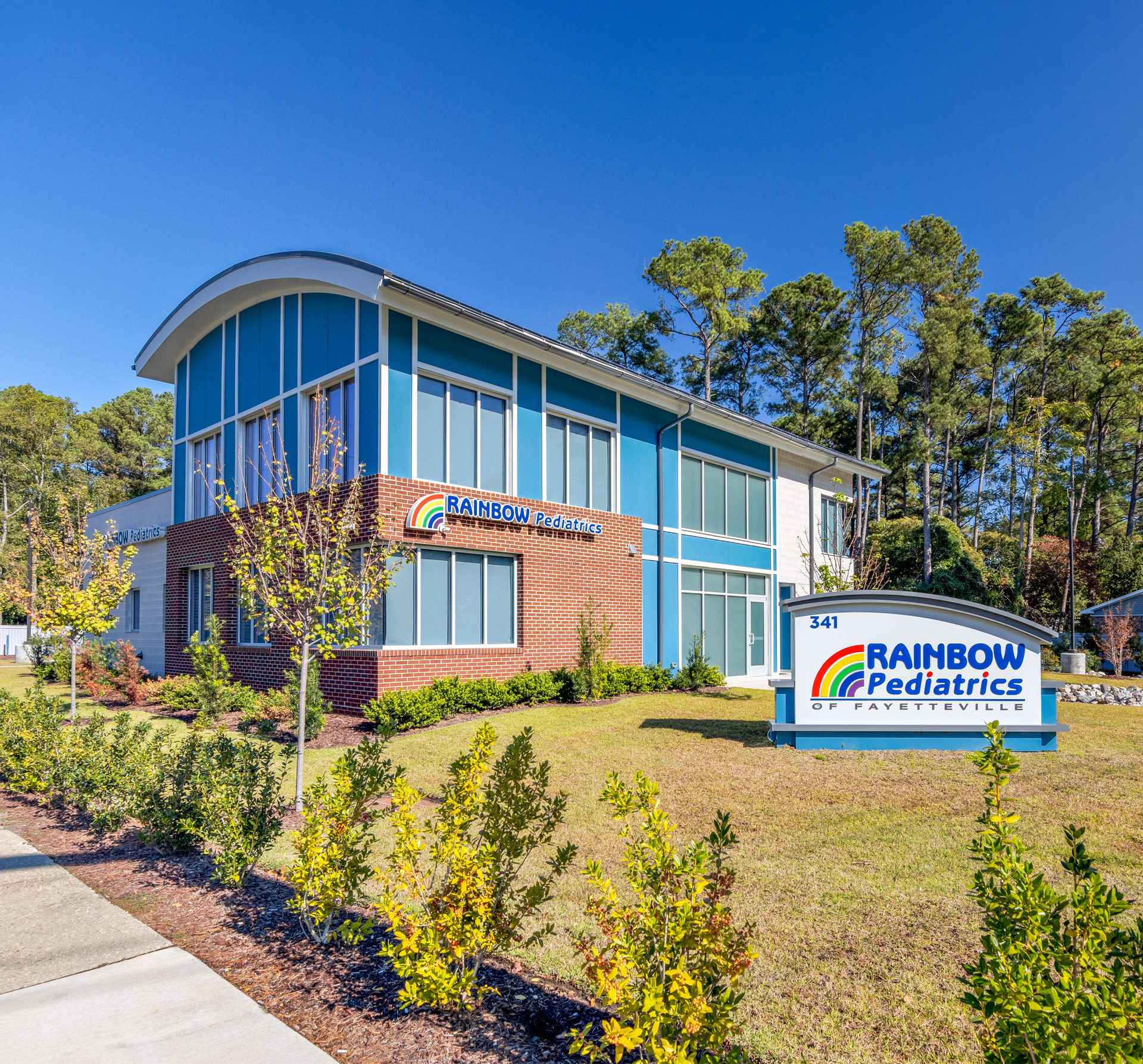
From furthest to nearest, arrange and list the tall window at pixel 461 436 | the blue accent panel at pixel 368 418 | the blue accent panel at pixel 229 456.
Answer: the blue accent panel at pixel 229 456, the tall window at pixel 461 436, the blue accent panel at pixel 368 418

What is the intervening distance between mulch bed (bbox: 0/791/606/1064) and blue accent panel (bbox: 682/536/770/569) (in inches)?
606

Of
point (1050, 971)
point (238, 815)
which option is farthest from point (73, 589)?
point (1050, 971)

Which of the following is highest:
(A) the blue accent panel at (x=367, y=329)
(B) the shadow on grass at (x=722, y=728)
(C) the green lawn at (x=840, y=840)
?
(A) the blue accent panel at (x=367, y=329)

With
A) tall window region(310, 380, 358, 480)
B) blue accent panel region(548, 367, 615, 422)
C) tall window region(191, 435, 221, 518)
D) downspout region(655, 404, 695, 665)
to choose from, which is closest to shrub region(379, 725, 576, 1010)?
tall window region(310, 380, 358, 480)

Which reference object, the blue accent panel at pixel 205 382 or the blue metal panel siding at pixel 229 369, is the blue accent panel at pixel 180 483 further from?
the blue metal panel siding at pixel 229 369

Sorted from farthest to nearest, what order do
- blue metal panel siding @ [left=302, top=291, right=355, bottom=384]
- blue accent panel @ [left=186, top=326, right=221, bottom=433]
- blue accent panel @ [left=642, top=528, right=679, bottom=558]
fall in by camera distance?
blue accent panel @ [left=642, top=528, right=679, bottom=558] → blue accent panel @ [left=186, top=326, right=221, bottom=433] → blue metal panel siding @ [left=302, top=291, right=355, bottom=384]

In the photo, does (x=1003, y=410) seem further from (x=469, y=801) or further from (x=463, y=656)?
(x=469, y=801)

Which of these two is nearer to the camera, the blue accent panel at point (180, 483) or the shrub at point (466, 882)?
the shrub at point (466, 882)

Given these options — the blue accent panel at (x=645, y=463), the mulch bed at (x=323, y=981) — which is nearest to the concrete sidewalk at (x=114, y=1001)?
the mulch bed at (x=323, y=981)

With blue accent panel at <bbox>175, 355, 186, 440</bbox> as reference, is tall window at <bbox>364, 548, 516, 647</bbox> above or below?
below

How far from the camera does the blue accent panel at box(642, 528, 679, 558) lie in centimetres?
1830

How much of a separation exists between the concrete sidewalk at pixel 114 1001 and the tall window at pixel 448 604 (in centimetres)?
787

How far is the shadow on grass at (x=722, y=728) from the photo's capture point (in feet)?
34.0

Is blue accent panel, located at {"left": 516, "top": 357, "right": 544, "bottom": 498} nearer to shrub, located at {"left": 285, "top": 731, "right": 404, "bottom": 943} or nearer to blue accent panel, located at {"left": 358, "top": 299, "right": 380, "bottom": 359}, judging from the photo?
blue accent panel, located at {"left": 358, "top": 299, "right": 380, "bottom": 359}
